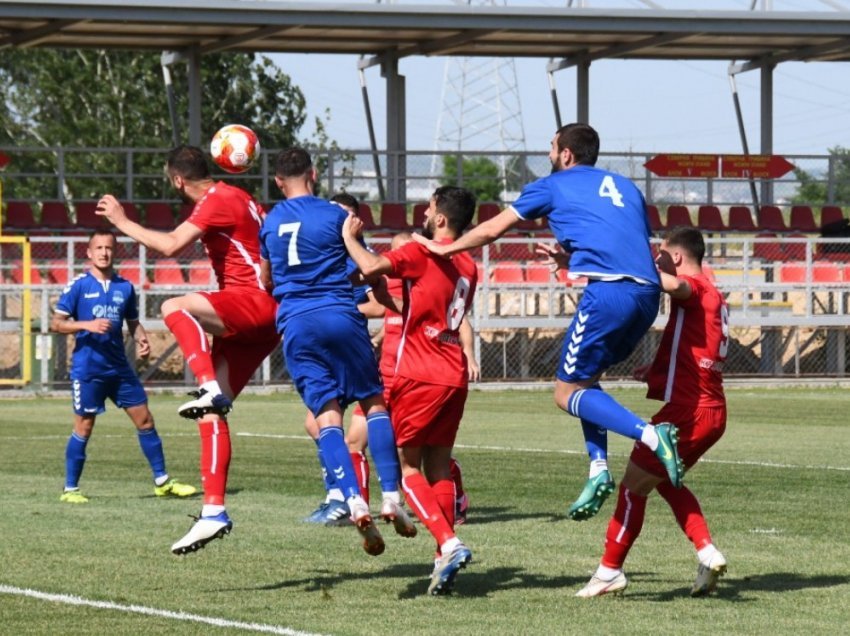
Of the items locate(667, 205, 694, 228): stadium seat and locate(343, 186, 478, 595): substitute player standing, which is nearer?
locate(343, 186, 478, 595): substitute player standing

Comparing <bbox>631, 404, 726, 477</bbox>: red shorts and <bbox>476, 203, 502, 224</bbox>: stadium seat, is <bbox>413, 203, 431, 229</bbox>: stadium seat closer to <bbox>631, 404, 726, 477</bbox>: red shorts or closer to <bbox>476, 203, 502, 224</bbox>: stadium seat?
<bbox>476, 203, 502, 224</bbox>: stadium seat

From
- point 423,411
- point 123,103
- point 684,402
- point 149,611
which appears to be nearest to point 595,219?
point 684,402

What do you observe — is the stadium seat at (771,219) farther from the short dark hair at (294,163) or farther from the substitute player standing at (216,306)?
the short dark hair at (294,163)

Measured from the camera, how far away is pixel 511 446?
17531mm

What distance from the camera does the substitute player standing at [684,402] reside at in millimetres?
8156

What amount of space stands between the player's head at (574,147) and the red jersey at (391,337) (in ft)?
11.1

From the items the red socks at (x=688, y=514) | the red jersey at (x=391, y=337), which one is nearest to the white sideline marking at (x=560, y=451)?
the red jersey at (x=391, y=337)

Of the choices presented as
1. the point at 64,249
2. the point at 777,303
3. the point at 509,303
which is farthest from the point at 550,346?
the point at 64,249

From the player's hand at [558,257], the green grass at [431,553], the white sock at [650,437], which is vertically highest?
the player's hand at [558,257]

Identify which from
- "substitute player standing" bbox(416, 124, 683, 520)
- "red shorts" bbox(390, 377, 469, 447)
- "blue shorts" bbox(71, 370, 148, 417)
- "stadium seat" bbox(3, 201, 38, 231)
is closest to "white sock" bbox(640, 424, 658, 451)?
"substitute player standing" bbox(416, 124, 683, 520)

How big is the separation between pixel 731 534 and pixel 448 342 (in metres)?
2.79

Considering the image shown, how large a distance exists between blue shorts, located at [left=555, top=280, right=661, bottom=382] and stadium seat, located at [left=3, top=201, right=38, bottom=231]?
26.1 metres

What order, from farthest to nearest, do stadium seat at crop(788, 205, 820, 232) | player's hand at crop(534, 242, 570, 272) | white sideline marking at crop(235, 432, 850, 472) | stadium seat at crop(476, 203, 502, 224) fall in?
1. stadium seat at crop(788, 205, 820, 232)
2. stadium seat at crop(476, 203, 502, 224)
3. white sideline marking at crop(235, 432, 850, 472)
4. player's hand at crop(534, 242, 570, 272)

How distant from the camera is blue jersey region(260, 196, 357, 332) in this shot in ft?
27.6
